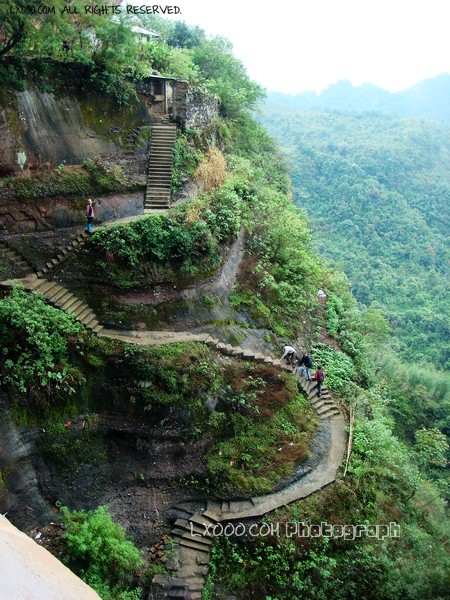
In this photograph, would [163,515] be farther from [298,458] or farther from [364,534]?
[364,534]

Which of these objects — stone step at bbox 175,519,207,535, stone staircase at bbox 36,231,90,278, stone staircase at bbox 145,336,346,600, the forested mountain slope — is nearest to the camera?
stone staircase at bbox 145,336,346,600

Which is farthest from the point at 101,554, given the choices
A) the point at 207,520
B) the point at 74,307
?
the point at 74,307

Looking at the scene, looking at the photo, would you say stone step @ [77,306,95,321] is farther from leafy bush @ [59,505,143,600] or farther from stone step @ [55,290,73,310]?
leafy bush @ [59,505,143,600]

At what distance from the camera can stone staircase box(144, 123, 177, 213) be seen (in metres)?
15.4

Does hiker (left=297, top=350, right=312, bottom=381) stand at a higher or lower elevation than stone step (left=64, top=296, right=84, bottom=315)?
lower

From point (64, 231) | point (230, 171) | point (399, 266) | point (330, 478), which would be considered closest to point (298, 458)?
point (330, 478)

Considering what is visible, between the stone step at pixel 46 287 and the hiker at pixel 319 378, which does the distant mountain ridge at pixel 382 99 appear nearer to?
the hiker at pixel 319 378

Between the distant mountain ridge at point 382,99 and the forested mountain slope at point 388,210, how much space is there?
150 ft

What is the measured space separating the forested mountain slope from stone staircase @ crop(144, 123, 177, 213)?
20358mm

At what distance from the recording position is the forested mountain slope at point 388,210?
123 ft

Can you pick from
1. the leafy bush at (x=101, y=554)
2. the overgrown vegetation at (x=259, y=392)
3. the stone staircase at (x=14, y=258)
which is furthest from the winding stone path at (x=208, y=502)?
the leafy bush at (x=101, y=554)

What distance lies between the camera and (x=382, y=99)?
389 ft

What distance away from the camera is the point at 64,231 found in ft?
45.6

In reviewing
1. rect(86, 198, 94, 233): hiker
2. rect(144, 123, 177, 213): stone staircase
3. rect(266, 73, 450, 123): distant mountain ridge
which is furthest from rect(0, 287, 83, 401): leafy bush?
rect(266, 73, 450, 123): distant mountain ridge
